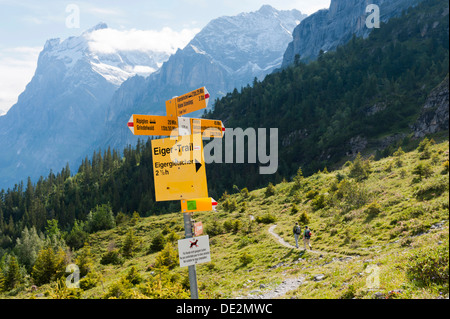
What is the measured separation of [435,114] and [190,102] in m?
93.8

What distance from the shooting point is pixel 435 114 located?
81688 millimetres

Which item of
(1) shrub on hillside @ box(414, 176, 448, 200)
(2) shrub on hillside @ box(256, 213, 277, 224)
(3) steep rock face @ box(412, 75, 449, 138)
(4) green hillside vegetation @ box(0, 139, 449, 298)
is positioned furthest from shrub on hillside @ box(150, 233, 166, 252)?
(3) steep rock face @ box(412, 75, 449, 138)

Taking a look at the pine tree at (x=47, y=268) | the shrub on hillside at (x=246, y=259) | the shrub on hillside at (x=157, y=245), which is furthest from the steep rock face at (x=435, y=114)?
the pine tree at (x=47, y=268)

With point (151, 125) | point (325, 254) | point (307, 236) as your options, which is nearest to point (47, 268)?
point (307, 236)

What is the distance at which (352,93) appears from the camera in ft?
468

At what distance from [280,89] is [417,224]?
16406cm

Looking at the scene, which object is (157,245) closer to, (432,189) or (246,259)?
(246,259)

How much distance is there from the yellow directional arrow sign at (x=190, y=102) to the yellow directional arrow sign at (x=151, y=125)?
0.33m

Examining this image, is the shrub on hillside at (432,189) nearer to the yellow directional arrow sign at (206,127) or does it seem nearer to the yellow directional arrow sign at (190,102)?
the yellow directional arrow sign at (206,127)

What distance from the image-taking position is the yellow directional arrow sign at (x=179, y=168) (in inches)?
321

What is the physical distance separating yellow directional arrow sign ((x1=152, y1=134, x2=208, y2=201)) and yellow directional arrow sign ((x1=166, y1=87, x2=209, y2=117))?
105 cm

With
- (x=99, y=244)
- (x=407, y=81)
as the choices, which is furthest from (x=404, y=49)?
(x=99, y=244)
